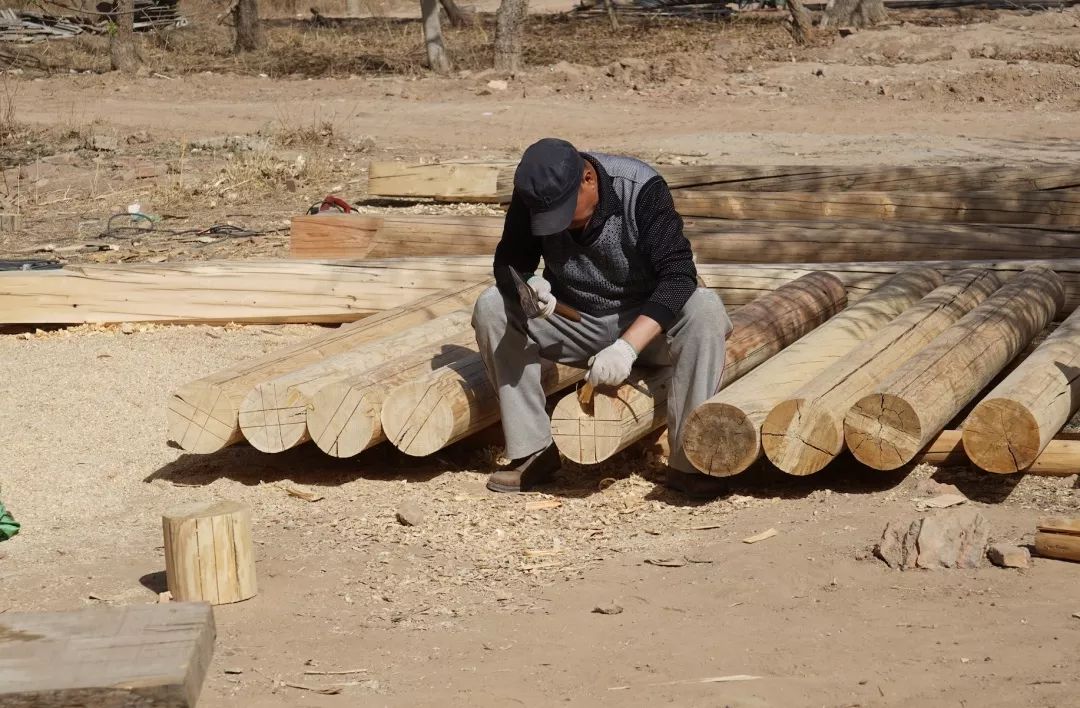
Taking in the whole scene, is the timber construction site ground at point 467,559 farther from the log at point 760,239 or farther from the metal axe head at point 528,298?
the log at point 760,239

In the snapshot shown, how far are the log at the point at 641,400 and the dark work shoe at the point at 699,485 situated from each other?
0.78 ft

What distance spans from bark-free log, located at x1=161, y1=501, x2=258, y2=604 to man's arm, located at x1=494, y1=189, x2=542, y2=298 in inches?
54.1

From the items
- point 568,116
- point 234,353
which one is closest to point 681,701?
point 234,353

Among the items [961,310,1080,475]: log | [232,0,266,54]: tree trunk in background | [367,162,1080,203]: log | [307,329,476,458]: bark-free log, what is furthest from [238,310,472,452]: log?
[232,0,266,54]: tree trunk in background

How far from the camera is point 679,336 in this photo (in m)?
4.97

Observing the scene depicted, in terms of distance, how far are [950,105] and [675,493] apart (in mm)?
11068

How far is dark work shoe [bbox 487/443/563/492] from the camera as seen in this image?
536 centimetres

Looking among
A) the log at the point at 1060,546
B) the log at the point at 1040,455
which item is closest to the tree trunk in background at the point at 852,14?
the log at the point at 1040,455

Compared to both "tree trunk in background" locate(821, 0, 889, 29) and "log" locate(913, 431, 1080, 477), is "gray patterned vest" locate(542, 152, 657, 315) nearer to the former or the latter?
"log" locate(913, 431, 1080, 477)

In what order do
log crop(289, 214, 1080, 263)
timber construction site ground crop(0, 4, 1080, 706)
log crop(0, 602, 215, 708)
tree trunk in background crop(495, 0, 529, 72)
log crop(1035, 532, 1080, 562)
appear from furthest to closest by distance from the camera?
1. tree trunk in background crop(495, 0, 529, 72)
2. log crop(289, 214, 1080, 263)
3. log crop(1035, 532, 1080, 562)
4. timber construction site ground crop(0, 4, 1080, 706)
5. log crop(0, 602, 215, 708)

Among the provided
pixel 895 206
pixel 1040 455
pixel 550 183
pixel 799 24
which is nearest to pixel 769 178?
pixel 895 206

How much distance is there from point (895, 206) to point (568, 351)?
4261mm

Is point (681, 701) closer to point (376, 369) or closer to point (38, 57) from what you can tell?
point (376, 369)

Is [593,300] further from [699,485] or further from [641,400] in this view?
[699,485]
